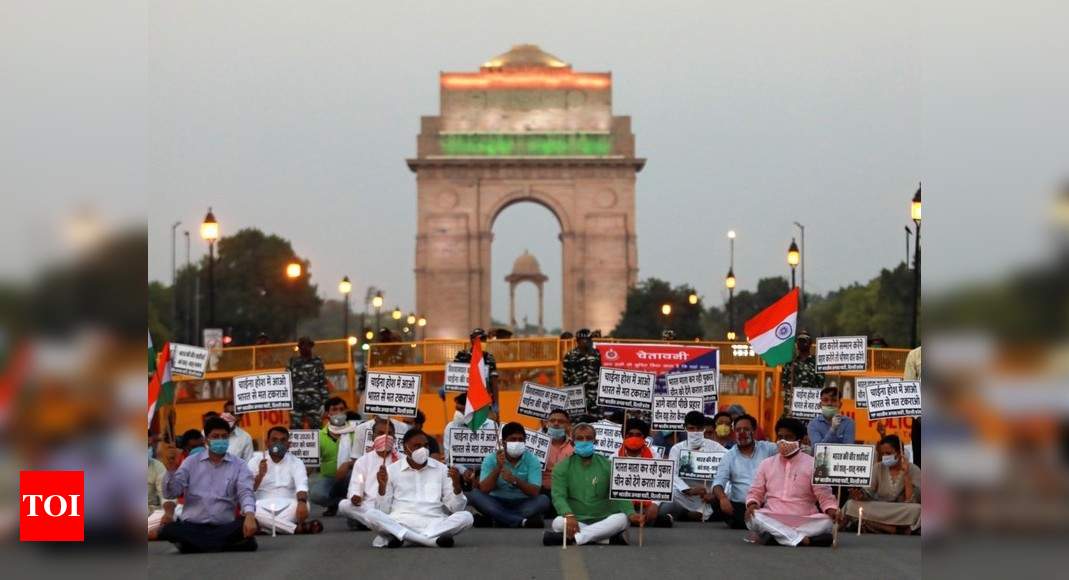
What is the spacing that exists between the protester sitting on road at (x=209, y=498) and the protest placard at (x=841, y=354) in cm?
1056

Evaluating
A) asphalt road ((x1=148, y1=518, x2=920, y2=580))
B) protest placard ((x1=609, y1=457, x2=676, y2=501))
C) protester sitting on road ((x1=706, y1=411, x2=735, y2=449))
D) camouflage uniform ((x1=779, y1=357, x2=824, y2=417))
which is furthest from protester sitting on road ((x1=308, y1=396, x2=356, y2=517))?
camouflage uniform ((x1=779, y1=357, x2=824, y2=417))

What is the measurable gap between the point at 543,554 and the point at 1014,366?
975 cm

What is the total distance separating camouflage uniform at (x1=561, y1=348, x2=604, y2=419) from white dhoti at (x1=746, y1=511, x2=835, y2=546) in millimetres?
7131

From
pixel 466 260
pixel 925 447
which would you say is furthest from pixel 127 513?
pixel 466 260

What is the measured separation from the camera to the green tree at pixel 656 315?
87.6 metres

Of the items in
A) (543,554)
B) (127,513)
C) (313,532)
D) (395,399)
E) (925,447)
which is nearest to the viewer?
(925,447)

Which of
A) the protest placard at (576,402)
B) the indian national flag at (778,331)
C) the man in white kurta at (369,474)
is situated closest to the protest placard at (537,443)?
the man in white kurta at (369,474)

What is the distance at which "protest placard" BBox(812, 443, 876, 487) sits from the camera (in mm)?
13250

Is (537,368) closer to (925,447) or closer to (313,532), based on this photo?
(313,532)

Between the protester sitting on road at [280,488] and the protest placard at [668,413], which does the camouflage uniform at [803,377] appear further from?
the protester sitting on road at [280,488]

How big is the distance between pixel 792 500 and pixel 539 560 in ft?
8.38

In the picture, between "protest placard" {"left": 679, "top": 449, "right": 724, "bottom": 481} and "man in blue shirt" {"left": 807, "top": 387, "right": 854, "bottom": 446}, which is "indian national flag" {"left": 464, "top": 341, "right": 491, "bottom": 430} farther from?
"man in blue shirt" {"left": 807, "top": 387, "right": 854, "bottom": 446}

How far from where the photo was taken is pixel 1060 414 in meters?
3.43

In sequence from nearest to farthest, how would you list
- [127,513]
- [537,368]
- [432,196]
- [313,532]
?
[127,513], [313,532], [537,368], [432,196]
